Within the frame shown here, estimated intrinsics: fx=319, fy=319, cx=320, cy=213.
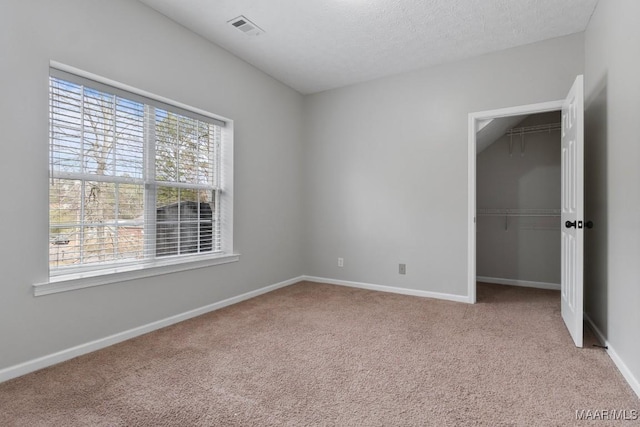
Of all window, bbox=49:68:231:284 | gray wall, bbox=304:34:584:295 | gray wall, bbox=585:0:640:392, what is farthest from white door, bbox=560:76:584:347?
window, bbox=49:68:231:284

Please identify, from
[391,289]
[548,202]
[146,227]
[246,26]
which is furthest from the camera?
[548,202]

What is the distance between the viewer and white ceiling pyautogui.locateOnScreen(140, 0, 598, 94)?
253 centimetres

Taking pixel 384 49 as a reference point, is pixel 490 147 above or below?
below

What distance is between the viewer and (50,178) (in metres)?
2.05

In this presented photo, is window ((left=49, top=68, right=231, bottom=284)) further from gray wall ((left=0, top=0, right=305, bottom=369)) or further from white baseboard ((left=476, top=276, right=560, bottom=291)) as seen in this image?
white baseboard ((left=476, top=276, right=560, bottom=291))

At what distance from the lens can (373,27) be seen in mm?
2836

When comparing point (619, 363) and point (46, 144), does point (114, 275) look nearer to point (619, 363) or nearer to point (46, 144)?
point (46, 144)

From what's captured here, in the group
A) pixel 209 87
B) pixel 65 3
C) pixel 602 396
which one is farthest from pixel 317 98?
pixel 602 396

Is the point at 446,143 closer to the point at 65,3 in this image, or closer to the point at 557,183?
the point at 557,183

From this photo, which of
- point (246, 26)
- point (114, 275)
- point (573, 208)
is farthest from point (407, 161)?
point (114, 275)

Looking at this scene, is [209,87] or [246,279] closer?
[209,87]

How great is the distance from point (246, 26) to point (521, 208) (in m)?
3.96

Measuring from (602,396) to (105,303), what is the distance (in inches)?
122

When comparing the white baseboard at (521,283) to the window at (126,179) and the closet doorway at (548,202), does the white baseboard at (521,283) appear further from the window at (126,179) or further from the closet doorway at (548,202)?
the window at (126,179)
